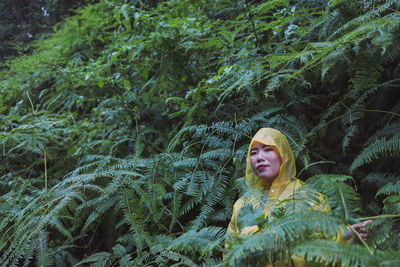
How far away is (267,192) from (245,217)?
0.71 m

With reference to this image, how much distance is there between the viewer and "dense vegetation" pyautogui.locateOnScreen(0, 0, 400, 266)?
5.71 feet

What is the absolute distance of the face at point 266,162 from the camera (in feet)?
Result: 7.29

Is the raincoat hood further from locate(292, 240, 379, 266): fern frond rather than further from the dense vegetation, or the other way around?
locate(292, 240, 379, 266): fern frond

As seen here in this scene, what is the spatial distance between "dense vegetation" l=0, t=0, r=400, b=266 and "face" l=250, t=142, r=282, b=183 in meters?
0.21

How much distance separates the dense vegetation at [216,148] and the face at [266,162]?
207 mm

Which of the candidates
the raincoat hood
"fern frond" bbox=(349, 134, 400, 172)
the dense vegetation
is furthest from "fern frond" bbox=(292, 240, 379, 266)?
"fern frond" bbox=(349, 134, 400, 172)

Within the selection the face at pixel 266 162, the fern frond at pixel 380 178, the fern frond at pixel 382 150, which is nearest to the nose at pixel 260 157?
the face at pixel 266 162

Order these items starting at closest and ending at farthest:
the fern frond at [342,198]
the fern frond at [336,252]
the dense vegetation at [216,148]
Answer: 1. the fern frond at [336,252]
2. the fern frond at [342,198]
3. the dense vegetation at [216,148]

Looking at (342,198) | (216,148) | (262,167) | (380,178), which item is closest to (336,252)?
(342,198)

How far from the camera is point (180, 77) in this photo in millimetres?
4414

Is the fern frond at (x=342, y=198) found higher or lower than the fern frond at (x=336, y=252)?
higher

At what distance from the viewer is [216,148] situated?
325cm

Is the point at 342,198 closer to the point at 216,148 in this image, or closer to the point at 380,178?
the point at 380,178

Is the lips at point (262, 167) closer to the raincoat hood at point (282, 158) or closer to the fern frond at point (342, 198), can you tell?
the raincoat hood at point (282, 158)
